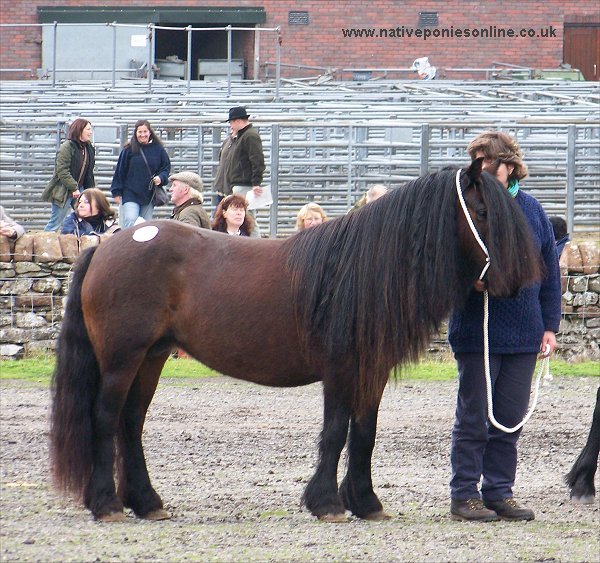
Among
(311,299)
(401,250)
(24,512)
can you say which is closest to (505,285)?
(401,250)

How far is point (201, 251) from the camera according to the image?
675cm

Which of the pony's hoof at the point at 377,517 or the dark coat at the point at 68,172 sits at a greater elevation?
the dark coat at the point at 68,172

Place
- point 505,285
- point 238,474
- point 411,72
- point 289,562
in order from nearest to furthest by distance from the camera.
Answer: point 289,562
point 505,285
point 238,474
point 411,72

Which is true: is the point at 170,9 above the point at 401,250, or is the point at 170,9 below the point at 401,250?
above

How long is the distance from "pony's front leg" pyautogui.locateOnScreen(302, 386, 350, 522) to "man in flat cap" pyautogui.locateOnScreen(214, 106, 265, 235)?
739 cm

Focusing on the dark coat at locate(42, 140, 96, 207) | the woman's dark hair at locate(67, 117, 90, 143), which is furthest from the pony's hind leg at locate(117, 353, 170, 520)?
the woman's dark hair at locate(67, 117, 90, 143)

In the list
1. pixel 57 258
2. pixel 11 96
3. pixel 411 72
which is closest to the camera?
pixel 57 258

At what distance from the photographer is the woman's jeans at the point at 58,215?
1443 centimetres

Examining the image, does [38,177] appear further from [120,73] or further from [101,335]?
[120,73]

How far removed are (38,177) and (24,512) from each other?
9.92 meters

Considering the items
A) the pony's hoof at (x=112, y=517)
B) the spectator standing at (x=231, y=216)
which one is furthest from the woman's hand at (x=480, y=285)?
the spectator standing at (x=231, y=216)

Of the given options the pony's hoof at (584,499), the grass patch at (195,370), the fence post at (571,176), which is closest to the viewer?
the pony's hoof at (584,499)

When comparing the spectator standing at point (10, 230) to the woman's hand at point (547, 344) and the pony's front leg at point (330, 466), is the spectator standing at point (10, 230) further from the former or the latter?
the woman's hand at point (547, 344)

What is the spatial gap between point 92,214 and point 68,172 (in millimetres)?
1317
